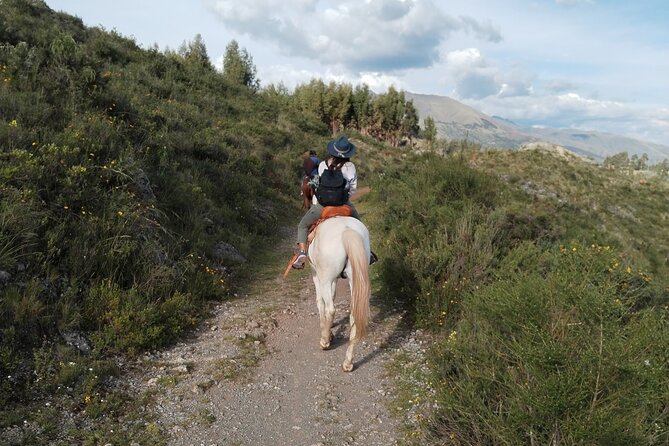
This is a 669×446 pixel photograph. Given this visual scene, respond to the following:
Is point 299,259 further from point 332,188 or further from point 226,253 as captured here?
point 226,253

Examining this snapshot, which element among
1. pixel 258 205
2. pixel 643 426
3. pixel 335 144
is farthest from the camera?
pixel 258 205

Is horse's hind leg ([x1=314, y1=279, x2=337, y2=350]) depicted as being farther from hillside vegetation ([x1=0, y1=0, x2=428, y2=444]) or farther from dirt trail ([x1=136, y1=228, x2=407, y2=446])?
hillside vegetation ([x1=0, y1=0, x2=428, y2=444])

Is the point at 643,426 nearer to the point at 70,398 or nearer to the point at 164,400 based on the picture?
the point at 164,400

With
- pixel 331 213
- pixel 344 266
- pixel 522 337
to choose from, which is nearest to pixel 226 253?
pixel 331 213

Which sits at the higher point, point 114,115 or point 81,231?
point 114,115

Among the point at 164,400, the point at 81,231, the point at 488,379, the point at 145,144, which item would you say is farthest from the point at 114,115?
the point at 488,379

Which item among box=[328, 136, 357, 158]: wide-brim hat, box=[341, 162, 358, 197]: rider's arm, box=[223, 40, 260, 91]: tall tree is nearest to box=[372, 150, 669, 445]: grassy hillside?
box=[341, 162, 358, 197]: rider's arm

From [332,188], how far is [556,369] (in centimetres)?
335

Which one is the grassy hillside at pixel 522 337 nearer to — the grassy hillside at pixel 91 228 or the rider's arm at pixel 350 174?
the rider's arm at pixel 350 174

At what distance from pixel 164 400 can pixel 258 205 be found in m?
8.02

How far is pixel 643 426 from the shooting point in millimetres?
2426

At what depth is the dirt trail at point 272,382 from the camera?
12.2 feet

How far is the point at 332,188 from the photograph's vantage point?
5.39 meters

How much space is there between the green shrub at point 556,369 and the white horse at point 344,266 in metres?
1.00
